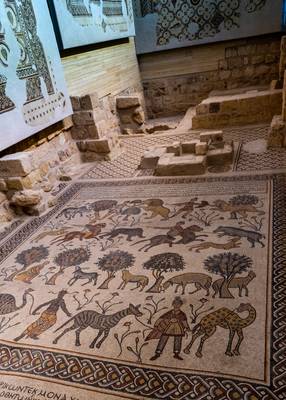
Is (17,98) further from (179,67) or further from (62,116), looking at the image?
(179,67)

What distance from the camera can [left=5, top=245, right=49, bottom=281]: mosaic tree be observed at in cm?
283

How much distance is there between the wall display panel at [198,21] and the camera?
23.4 feet

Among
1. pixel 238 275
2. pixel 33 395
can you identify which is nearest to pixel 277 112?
pixel 238 275

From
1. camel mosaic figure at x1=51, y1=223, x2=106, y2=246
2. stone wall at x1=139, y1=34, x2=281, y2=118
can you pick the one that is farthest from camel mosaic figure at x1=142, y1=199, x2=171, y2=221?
stone wall at x1=139, y1=34, x2=281, y2=118

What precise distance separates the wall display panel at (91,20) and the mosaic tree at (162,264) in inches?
147

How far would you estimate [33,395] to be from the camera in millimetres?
1691

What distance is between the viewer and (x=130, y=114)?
22.4 feet

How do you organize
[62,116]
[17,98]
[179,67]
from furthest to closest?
[179,67] < [62,116] < [17,98]

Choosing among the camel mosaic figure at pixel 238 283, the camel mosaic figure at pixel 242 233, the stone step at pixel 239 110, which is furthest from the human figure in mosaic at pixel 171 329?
the stone step at pixel 239 110

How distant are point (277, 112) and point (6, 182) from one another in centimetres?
460

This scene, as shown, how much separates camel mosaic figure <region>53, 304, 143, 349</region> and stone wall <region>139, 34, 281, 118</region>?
7.28m

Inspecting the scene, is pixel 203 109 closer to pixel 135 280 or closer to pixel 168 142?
pixel 168 142

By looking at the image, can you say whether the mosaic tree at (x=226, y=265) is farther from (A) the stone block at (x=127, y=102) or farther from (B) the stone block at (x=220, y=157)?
(A) the stone block at (x=127, y=102)

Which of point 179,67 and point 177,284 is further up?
point 179,67
